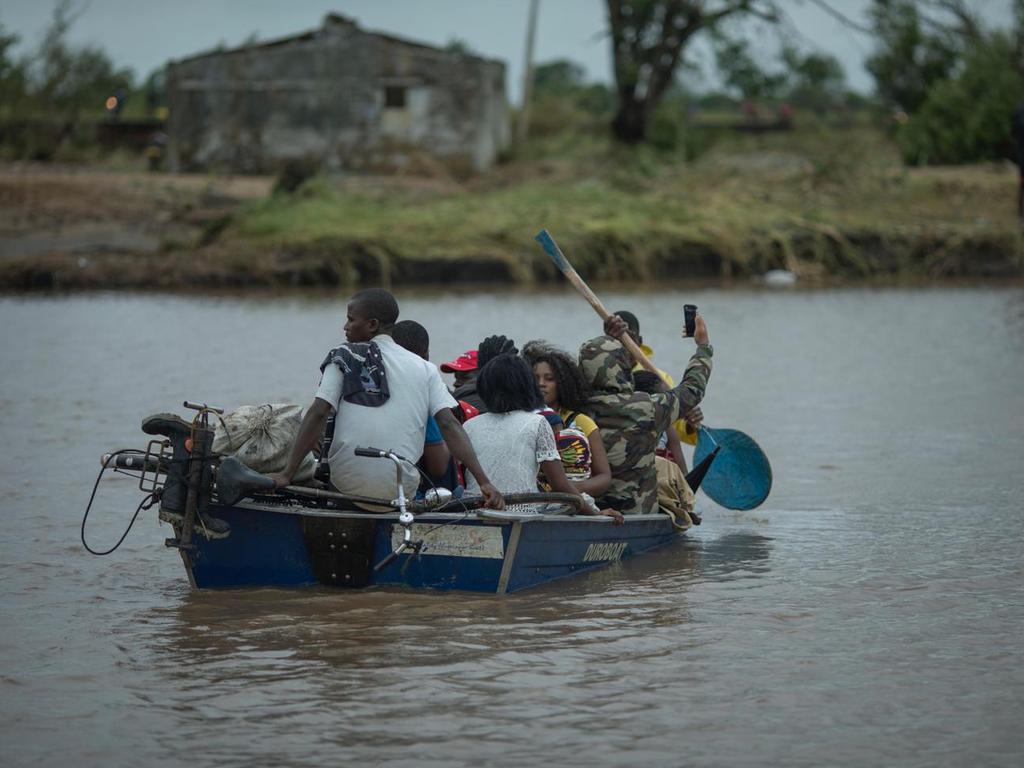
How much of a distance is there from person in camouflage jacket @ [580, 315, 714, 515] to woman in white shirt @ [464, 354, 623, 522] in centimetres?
59

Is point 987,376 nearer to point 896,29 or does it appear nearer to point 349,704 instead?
point 349,704

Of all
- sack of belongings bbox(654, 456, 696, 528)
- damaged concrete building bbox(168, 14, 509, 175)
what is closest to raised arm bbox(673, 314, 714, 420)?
sack of belongings bbox(654, 456, 696, 528)

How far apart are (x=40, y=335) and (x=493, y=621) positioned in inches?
607

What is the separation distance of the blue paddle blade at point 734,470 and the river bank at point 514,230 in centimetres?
1809

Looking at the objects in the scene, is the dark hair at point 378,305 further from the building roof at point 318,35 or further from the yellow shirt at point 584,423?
the building roof at point 318,35

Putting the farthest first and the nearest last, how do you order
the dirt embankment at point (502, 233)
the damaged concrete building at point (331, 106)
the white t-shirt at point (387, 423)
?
the damaged concrete building at point (331, 106), the dirt embankment at point (502, 233), the white t-shirt at point (387, 423)

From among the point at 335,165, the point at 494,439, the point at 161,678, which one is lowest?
the point at 161,678

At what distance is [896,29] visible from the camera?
42.1 m

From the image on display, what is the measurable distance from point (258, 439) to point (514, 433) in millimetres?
1240

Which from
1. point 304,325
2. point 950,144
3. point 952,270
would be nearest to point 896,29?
point 950,144

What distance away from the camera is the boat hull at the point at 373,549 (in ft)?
25.7

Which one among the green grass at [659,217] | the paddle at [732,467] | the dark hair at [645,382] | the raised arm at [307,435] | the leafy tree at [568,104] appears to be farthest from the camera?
the leafy tree at [568,104]

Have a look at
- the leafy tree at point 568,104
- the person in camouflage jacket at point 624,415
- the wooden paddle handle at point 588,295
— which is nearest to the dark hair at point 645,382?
the wooden paddle handle at point 588,295

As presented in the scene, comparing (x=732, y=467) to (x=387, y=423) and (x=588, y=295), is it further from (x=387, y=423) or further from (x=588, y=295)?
(x=387, y=423)
